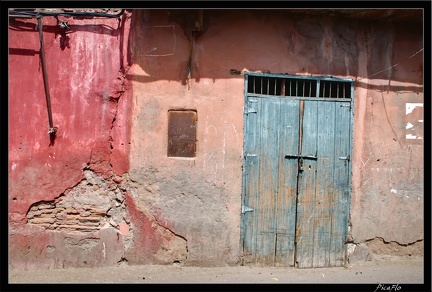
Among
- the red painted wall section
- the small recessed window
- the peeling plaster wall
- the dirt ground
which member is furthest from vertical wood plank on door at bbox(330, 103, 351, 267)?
the red painted wall section

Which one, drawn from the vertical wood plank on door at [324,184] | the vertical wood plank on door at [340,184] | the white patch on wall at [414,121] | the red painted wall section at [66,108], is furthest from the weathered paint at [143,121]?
the white patch on wall at [414,121]

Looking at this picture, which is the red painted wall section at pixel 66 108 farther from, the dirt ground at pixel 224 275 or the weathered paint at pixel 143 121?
the dirt ground at pixel 224 275

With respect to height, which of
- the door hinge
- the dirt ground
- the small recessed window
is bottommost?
the dirt ground

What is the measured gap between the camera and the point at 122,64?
18.7ft

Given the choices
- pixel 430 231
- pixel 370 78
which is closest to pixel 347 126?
pixel 370 78

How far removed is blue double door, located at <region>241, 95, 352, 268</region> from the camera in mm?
5836

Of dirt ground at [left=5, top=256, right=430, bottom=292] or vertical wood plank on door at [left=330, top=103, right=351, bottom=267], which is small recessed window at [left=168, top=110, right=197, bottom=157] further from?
vertical wood plank on door at [left=330, top=103, right=351, bottom=267]

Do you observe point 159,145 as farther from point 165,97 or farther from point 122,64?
point 122,64

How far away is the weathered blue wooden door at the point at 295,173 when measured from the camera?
584 cm

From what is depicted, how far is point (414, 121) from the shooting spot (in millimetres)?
6234

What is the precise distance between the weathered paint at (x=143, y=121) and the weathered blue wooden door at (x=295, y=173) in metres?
0.22

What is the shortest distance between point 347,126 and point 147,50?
314 centimetres

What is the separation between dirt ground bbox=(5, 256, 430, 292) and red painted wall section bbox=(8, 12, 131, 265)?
0.58 m
